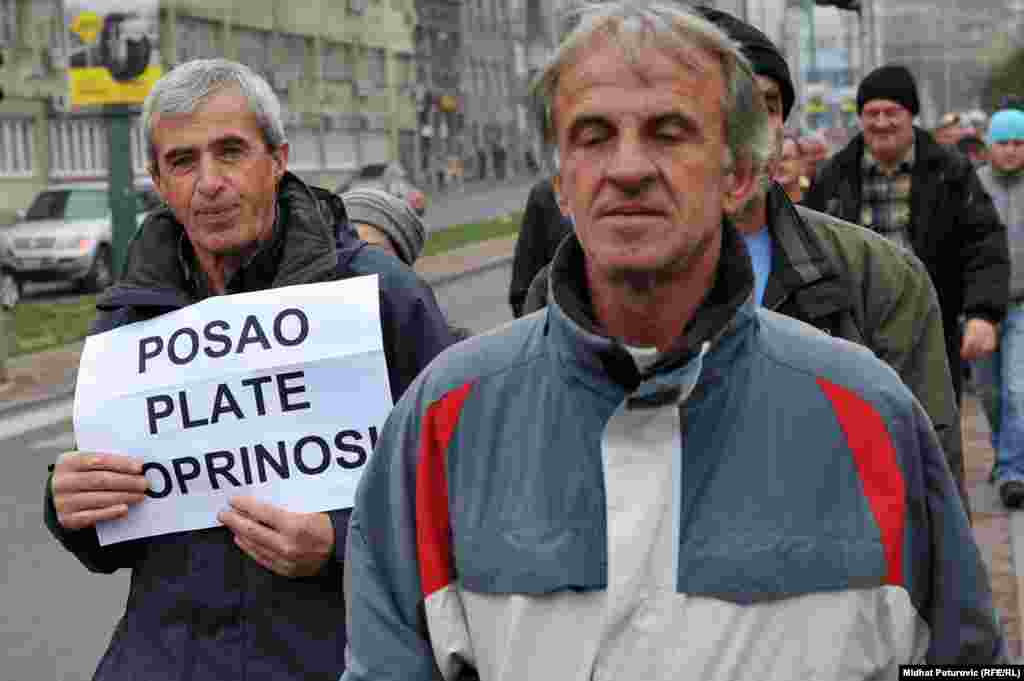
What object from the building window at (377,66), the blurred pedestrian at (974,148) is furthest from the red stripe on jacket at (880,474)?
the building window at (377,66)

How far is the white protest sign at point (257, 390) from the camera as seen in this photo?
12.1 feet

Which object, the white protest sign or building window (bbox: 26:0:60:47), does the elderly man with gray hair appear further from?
building window (bbox: 26:0:60:47)

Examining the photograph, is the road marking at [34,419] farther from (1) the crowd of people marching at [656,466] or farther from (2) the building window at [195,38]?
(2) the building window at [195,38]

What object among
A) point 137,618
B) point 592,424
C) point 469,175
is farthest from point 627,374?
point 469,175

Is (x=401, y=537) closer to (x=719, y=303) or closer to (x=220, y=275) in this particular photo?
(x=719, y=303)

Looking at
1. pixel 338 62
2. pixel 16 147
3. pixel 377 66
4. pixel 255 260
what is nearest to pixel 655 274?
pixel 255 260

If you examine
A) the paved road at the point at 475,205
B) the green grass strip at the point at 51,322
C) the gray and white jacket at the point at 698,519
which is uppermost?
the gray and white jacket at the point at 698,519

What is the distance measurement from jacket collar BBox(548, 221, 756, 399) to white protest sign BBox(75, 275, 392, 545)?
4.38ft

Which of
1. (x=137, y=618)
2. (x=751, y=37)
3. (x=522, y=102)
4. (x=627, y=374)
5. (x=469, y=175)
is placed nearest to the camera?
(x=627, y=374)

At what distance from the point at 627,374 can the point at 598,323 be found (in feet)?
0.39

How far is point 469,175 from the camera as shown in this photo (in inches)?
3342

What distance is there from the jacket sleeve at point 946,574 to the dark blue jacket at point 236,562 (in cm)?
142

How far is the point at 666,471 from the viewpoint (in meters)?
2.27

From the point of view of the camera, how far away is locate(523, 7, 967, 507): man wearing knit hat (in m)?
3.84
